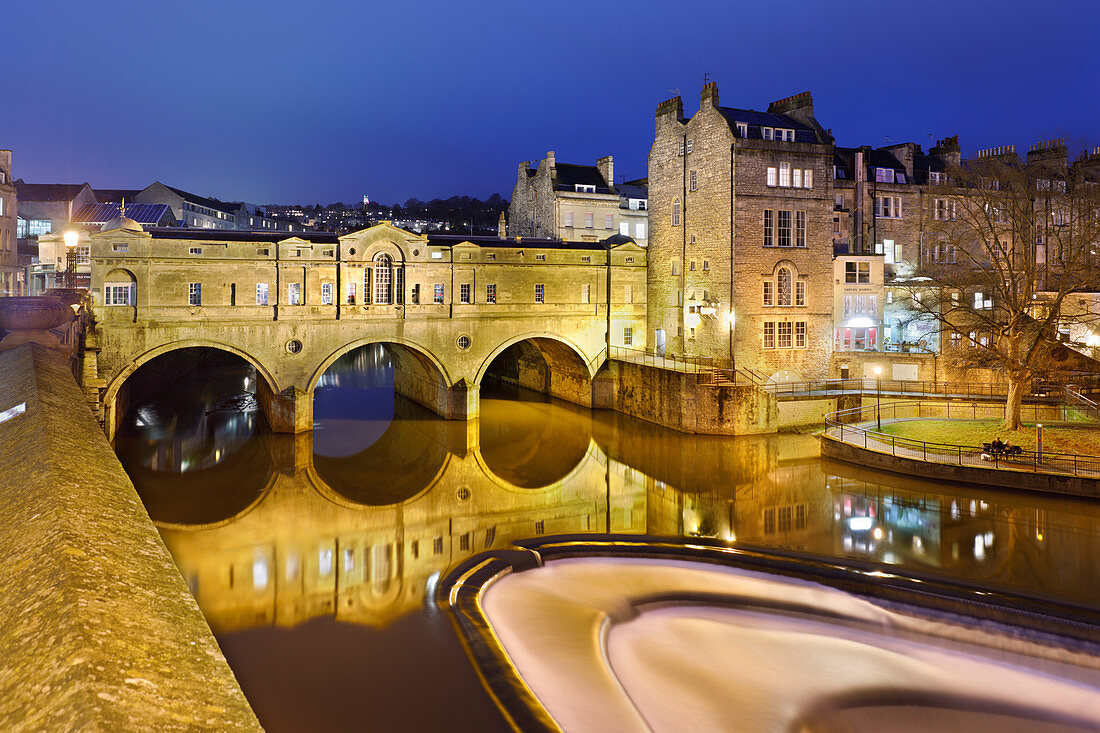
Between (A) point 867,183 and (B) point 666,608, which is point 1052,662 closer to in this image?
(B) point 666,608

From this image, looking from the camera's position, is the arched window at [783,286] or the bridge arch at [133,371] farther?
the arched window at [783,286]

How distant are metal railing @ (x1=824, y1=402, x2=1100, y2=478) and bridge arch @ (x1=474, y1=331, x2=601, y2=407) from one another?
12505 mm

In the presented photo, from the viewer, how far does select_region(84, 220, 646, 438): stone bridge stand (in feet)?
92.6

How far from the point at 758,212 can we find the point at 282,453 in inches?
933

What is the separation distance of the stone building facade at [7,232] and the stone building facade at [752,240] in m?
38.0

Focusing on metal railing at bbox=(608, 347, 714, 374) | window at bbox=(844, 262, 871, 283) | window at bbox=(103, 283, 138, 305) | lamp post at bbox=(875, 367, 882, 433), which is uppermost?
window at bbox=(844, 262, 871, 283)

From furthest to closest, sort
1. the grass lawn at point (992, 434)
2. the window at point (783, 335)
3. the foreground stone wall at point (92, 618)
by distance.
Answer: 1. the window at point (783, 335)
2. the grass lawn at point (992, 434)
3. the foreground stone wall at point (92, 618)

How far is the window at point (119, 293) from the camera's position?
27.8 m

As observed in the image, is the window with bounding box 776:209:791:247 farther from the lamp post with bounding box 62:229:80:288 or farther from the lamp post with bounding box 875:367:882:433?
the lamp post with bounding box 62:229:80:288

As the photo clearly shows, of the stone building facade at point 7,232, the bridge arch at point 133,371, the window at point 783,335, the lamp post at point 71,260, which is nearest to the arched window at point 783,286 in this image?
the window at point 783,335

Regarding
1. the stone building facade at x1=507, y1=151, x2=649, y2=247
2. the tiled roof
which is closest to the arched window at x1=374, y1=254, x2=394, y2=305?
the stone building facade at x1=507, y1=151, x2=649, y2=247

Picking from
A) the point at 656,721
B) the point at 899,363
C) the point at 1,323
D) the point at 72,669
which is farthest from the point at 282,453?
the point at 899,363

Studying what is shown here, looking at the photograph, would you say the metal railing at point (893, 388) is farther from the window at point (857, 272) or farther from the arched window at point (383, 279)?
the arched window at point (383, 279)

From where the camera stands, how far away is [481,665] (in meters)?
12.9
